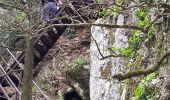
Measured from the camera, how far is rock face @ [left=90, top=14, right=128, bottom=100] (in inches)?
259

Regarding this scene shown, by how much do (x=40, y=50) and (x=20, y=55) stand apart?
71 cm

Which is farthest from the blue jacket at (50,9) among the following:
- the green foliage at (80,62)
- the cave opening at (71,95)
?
the cave opening at (71,95)

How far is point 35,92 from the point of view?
10930 mm

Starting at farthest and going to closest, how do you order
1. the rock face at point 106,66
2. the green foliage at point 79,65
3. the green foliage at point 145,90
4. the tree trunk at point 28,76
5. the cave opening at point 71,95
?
the cave opening at point 71,95, the green foliage at point 79,65, the tree trunk at point 28,76, the rock face at point 106,66, the green foliage at point 145,90

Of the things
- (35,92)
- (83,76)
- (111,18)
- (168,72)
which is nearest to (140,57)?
(168,72)

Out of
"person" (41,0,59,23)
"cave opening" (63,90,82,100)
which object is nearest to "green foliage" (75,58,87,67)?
"cave opening" (63,90,82,100)

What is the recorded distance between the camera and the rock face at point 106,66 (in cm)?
658

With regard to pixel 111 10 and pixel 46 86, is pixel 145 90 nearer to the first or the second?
pixel 111 10

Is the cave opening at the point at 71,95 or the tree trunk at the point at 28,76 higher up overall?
the tree trunk at the point at 28,76

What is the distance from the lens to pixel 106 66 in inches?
310

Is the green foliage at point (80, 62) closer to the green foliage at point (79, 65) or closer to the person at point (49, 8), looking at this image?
the green foliage at point (79, 65)

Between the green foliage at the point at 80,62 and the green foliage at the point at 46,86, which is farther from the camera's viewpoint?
the green foliage at the point at 46,86

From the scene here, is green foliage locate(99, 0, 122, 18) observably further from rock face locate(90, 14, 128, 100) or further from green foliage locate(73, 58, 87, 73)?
green foliage locate(73, 58, 87, 73)

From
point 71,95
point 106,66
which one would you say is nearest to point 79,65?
point 71,95
